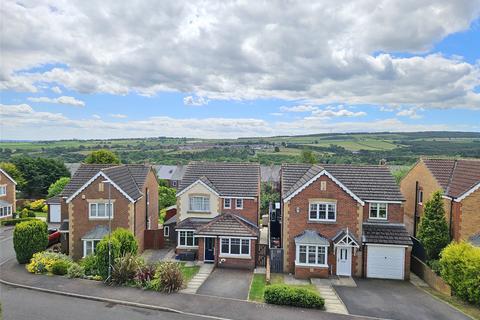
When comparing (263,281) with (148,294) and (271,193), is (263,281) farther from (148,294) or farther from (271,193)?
(271,193)

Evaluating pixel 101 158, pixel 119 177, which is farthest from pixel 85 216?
pixel 101 158

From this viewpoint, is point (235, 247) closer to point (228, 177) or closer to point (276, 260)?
point (276, 260)

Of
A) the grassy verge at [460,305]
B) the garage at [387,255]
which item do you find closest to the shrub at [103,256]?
the garage at [387,255]

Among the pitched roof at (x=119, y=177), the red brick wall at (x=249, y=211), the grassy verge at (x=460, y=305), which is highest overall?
the pitched roof at (x=119, y=177)

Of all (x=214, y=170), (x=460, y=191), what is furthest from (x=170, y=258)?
(x=460, y=191)

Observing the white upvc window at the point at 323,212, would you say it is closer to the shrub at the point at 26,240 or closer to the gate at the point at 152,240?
the gate at the point at 152,240

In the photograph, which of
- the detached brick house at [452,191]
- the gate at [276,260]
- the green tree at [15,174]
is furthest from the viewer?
the green tree at [15,174]
